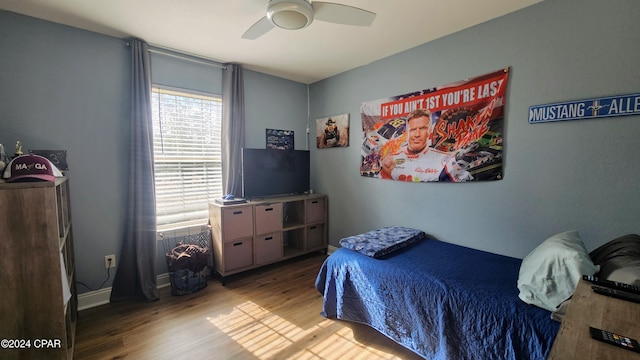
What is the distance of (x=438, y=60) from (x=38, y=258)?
3.18 meters

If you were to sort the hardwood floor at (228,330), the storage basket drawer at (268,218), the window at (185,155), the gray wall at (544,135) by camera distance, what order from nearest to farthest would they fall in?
the gray wall at (544,135) → the hardwood floor at (228,330) → the window at (185,155) → the storage basket drawer at (268,218)

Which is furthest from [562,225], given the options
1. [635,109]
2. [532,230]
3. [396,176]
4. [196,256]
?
[196,256]

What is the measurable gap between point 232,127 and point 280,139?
0.71 meters

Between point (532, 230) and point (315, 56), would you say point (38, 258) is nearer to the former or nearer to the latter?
point (315, 56)

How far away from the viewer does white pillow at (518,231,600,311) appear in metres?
1.28

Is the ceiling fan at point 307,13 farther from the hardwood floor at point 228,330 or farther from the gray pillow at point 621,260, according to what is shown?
the hardwood floor at point 228,330

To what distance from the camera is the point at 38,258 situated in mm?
1352

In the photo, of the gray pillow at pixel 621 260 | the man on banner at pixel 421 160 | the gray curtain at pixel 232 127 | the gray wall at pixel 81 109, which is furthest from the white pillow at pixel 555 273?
the gray wall at pixel 81 109

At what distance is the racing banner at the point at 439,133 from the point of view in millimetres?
2127

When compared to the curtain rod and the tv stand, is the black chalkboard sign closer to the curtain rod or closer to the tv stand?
the curtain rod

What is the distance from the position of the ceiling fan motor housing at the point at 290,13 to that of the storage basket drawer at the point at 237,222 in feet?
6.03

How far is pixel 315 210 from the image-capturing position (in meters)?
3.50

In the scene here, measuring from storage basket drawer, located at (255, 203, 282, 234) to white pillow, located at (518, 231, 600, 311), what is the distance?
2336mm

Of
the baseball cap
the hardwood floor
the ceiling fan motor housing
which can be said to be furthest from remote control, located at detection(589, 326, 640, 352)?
the baseball cap
